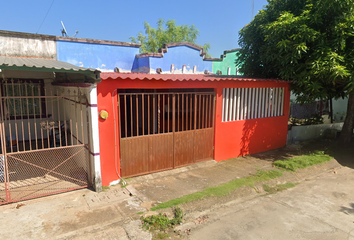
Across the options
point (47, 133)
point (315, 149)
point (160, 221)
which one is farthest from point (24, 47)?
point (315, 149)

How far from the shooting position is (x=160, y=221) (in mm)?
4254

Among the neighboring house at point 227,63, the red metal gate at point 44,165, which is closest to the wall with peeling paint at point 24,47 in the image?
the red metal gate at point 44,165

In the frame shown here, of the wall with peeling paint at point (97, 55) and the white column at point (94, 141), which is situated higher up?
the wall with peeling paint at point (97, 55)

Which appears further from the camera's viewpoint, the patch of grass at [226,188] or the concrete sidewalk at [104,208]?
the patch of grass at [226,188]

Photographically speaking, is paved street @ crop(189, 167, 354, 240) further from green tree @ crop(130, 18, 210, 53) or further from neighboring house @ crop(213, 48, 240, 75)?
green tree @ crop(130, 18, 210, 53)

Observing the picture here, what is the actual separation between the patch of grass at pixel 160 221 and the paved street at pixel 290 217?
41 cm

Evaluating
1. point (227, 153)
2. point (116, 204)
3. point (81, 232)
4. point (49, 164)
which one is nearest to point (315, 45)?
point (227, 153)

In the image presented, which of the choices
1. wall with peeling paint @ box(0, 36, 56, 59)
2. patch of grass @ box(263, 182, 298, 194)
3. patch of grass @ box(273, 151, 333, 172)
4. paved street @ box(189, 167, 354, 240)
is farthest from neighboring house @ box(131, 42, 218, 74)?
paved street @ box(189, 167, 354, 240)

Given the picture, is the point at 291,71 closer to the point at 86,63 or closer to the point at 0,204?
the point at 0,204

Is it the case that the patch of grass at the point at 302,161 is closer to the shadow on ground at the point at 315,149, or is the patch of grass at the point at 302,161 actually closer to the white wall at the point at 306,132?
the shadow on ground at the point at 315,149

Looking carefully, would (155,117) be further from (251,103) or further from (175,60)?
(175,60)

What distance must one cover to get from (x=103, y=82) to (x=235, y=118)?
14.8 ft

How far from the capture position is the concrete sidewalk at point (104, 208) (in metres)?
3.94

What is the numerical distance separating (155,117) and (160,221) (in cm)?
303
